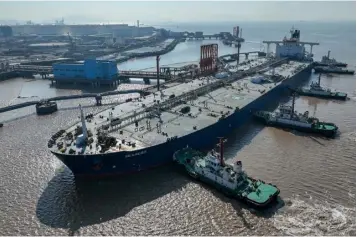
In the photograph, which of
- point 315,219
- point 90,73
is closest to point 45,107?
point 90,73

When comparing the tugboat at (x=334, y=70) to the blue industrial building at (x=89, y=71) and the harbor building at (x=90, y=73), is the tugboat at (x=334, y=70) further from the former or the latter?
the blue industrial building at (x=89, y=71)

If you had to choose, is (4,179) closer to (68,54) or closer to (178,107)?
(178,107)

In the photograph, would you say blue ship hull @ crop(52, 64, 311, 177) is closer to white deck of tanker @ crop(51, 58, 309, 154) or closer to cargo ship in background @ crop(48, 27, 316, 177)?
cargo ship in background @ crop(48, 27, 316, 177)

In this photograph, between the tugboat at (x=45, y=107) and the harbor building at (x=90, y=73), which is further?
the harbor building at (x=90, y=73)

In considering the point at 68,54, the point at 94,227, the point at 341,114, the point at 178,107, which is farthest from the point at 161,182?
the point at 68,54

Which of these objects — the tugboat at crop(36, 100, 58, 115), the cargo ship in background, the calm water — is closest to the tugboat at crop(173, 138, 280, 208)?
the calm water

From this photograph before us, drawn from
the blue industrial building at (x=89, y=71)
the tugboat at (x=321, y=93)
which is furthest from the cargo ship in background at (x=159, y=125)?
the blue industrial building at (x=89, y=71)
